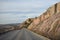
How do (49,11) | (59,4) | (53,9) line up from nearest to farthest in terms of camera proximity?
(59,4) < (53,9) < (49,11)

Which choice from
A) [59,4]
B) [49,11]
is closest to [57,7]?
[59,4]

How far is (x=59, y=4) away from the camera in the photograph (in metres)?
78.3

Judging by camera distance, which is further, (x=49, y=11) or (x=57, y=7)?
(x=49, y=11)

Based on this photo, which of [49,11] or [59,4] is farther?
[49,11]

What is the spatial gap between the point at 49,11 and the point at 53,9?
23.0 ft

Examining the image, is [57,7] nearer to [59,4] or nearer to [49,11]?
[59,4]

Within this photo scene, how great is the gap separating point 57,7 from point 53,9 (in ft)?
16.0

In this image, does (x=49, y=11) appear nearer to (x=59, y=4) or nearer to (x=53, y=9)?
(x=53, y=9)

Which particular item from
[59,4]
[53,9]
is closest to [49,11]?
[53,9]

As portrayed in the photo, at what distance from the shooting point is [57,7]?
79812mm

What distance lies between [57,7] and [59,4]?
204cm

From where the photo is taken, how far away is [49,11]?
91.4m

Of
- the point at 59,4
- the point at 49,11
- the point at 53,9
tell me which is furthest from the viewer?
the point at 49,11
